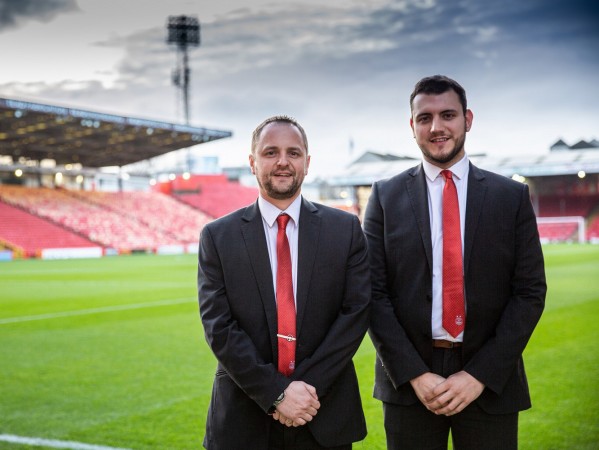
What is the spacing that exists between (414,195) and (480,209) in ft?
0.89

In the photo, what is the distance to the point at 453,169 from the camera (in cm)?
275

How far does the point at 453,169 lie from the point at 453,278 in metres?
0.46

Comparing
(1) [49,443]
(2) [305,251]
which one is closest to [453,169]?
(2) [305,251]

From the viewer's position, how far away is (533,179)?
55406 mm

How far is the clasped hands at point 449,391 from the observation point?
2.53 meters

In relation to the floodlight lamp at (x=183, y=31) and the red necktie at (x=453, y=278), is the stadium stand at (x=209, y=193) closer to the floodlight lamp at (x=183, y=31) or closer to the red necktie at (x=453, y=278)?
the floodlight lamp at (x=183, y=31)

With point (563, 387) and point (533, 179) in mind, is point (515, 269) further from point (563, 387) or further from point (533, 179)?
point (533, 179)

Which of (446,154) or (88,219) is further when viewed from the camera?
(88,219)

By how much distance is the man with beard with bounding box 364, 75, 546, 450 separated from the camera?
2.62 m

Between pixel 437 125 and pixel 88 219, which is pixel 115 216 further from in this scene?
pixel 437 125

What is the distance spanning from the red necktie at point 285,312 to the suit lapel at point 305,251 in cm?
3

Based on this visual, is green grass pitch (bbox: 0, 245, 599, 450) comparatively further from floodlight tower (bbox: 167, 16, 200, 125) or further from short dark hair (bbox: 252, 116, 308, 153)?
floodlight tower (bbox: 167, 16, 200, 125)

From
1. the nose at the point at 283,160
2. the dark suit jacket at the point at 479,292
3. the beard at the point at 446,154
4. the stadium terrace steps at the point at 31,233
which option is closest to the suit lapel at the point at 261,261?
the nose at the point at 283,160

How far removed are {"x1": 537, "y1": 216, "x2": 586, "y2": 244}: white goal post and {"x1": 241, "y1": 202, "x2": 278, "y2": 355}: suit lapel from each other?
4783 centimetres
